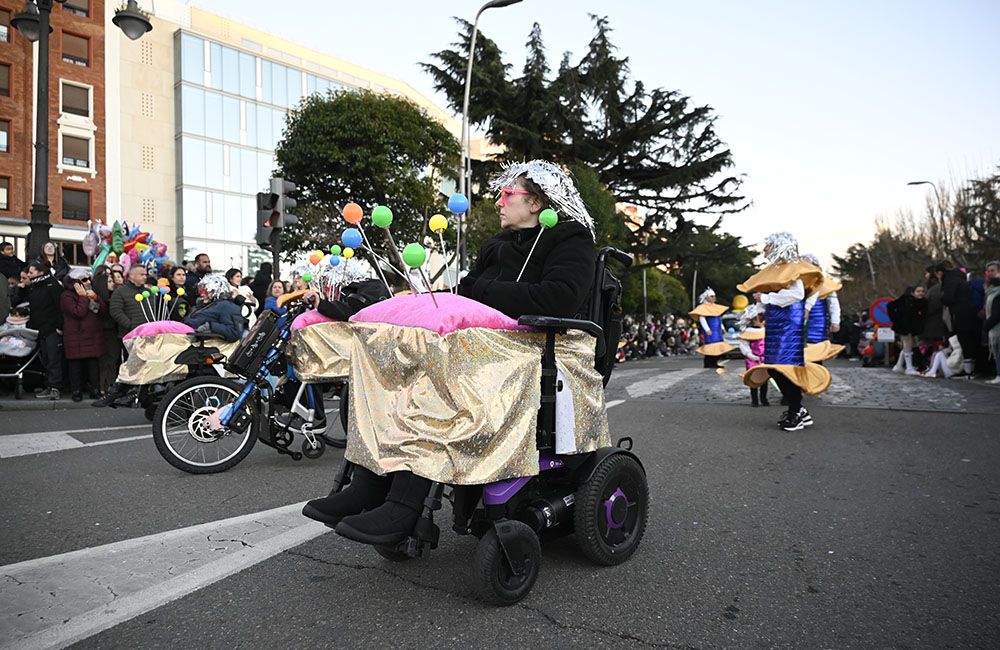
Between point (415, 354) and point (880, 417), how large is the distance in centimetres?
690

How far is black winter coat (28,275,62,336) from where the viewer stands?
960cm

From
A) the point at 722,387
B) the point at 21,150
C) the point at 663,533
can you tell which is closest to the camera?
the point at 663,533

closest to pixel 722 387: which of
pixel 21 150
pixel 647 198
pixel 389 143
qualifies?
pixel 389 143

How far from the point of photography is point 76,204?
33.8 metres

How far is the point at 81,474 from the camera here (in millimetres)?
4914

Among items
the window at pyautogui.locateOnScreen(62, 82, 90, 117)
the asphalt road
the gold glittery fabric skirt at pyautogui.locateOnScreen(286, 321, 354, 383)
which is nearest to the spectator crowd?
the gold glittery fabric skirt at pyautogui.locateOnScreen(286, 321, 354, 383)

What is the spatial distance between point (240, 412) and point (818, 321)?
21.4 feet

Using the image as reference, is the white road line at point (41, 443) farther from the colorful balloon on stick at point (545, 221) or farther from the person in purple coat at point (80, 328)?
the colorful balloon on stick at point (545, 221)

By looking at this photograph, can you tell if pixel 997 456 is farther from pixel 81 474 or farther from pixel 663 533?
pixel 81 474

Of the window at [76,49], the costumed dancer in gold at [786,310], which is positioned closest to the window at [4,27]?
the window at [76,49]

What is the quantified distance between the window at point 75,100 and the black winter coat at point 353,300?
35.6 meters

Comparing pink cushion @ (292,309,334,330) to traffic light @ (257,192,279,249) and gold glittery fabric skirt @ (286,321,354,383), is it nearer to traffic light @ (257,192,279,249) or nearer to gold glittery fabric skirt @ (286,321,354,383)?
gold glittery fabric skirt @ (286,321,354,383)

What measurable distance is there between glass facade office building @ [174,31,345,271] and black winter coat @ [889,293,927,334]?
32.8m

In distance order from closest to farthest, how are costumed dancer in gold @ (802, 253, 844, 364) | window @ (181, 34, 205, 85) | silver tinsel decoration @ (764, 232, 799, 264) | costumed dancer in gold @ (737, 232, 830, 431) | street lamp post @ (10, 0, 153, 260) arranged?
costumed dancer in gold @ (737, 232, 830, 431), silver tinsel decoration @ (764, 232, 799, 264), costumed dancer in gold @ (802, 253, 844, 364), street lamp post @ (10, 0, 153, 260), window @ (181, 34, 205, 85)
